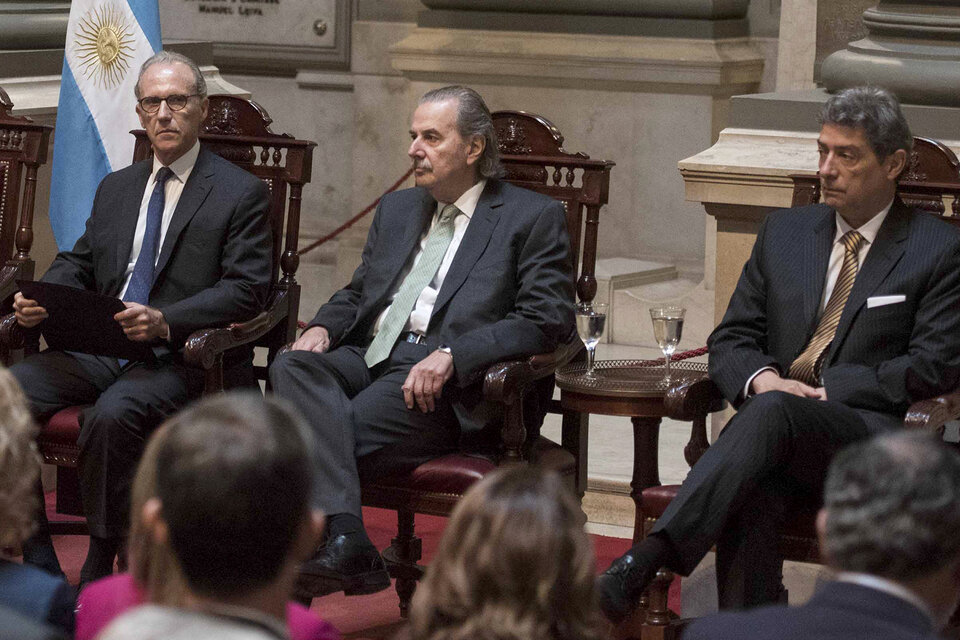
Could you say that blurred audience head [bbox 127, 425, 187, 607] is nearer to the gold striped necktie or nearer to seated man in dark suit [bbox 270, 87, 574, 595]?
seated man in dark suit [bbox 270, 87, 574, 595]

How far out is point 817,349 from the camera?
12.4 ft

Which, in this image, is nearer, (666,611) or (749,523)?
(749,523)

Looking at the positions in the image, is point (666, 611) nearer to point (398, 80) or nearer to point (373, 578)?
point (373, 578)

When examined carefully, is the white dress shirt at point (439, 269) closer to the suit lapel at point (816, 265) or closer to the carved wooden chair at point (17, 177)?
the suit lapel at point (816, 265)

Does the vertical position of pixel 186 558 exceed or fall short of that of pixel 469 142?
it falls short

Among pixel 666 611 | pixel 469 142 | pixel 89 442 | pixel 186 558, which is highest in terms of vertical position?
pixel 469 142

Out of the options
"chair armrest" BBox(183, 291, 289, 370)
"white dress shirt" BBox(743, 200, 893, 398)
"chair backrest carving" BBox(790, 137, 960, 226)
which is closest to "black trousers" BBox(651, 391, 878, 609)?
"white dress shirt" BBox(743, 200, 893, 398)

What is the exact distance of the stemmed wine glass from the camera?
411 centimetres

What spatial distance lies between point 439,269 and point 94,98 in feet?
6.22

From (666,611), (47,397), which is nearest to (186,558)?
(666,611)

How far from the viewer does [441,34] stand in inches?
339

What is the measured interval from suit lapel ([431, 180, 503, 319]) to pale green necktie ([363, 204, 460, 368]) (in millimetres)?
68

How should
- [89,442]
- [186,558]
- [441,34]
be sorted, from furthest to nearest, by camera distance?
[441,34] < [89,442] < [186,558]

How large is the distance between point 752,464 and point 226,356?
1598mm
